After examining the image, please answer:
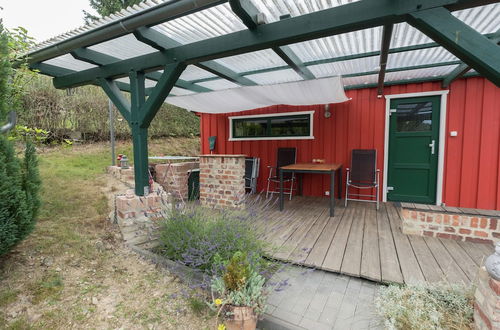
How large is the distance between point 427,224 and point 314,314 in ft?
6.87

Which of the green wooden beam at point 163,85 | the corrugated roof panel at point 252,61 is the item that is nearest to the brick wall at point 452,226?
the corrugated roof panel at point 252,61

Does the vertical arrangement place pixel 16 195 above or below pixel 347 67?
below

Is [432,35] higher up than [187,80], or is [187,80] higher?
[187,80]

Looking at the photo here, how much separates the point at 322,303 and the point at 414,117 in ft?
13.3

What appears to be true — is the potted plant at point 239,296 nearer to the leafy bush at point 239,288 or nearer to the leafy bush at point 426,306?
the leafy bush at point 239,288

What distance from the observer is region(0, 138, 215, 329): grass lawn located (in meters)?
1.62

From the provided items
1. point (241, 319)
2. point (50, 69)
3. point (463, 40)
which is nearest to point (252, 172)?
point (50, 69)

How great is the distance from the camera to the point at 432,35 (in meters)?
1.58

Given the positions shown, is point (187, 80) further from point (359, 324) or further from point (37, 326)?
point (359, 324)

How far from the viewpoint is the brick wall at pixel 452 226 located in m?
2.65

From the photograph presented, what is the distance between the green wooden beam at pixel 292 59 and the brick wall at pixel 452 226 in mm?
2258

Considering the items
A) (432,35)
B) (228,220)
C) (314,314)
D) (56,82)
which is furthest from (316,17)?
(56,82)

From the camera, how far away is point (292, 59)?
2898 millimetres

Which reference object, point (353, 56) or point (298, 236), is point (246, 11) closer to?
point (353, 56)
